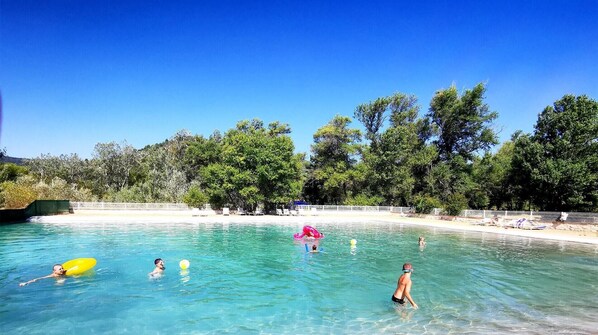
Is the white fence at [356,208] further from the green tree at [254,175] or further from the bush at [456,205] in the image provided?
the bush at [456,205]

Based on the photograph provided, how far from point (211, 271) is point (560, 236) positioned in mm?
24825

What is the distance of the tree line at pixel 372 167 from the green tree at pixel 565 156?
100 mm

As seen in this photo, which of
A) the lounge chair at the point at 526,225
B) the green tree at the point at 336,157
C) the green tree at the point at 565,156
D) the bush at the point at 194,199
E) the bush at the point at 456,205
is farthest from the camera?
the green tree at the point at 336,157

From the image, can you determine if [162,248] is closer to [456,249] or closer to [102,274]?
[102,274]

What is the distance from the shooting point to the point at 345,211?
45188mm

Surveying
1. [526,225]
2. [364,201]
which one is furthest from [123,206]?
[526,225]

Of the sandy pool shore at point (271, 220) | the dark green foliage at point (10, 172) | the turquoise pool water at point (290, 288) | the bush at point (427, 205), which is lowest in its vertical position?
the turquoise pool water at point (290, 288)

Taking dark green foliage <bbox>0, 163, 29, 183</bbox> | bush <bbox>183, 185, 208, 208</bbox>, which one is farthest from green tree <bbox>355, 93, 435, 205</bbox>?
dark green foliage <bbox>0, 163, 29, 183</bbox>

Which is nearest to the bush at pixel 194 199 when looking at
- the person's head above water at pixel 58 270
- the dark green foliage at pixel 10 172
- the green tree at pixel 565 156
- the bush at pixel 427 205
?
the dark green foliage at pixel 10 172

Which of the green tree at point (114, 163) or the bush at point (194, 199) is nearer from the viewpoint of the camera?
the bush at point (194, 199)

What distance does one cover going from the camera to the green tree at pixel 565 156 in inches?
1329

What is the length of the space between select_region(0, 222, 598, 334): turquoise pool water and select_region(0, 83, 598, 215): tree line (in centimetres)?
1628

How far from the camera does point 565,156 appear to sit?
35094mm

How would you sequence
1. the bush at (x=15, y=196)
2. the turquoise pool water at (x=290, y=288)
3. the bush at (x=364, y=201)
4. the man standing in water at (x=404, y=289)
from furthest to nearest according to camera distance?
the bush at (x=364, y=201) → the bush at (x=15, y=196) → the man standing in water at (x=404, y=289) → the turquoise pool water at (x=290, y=288)
